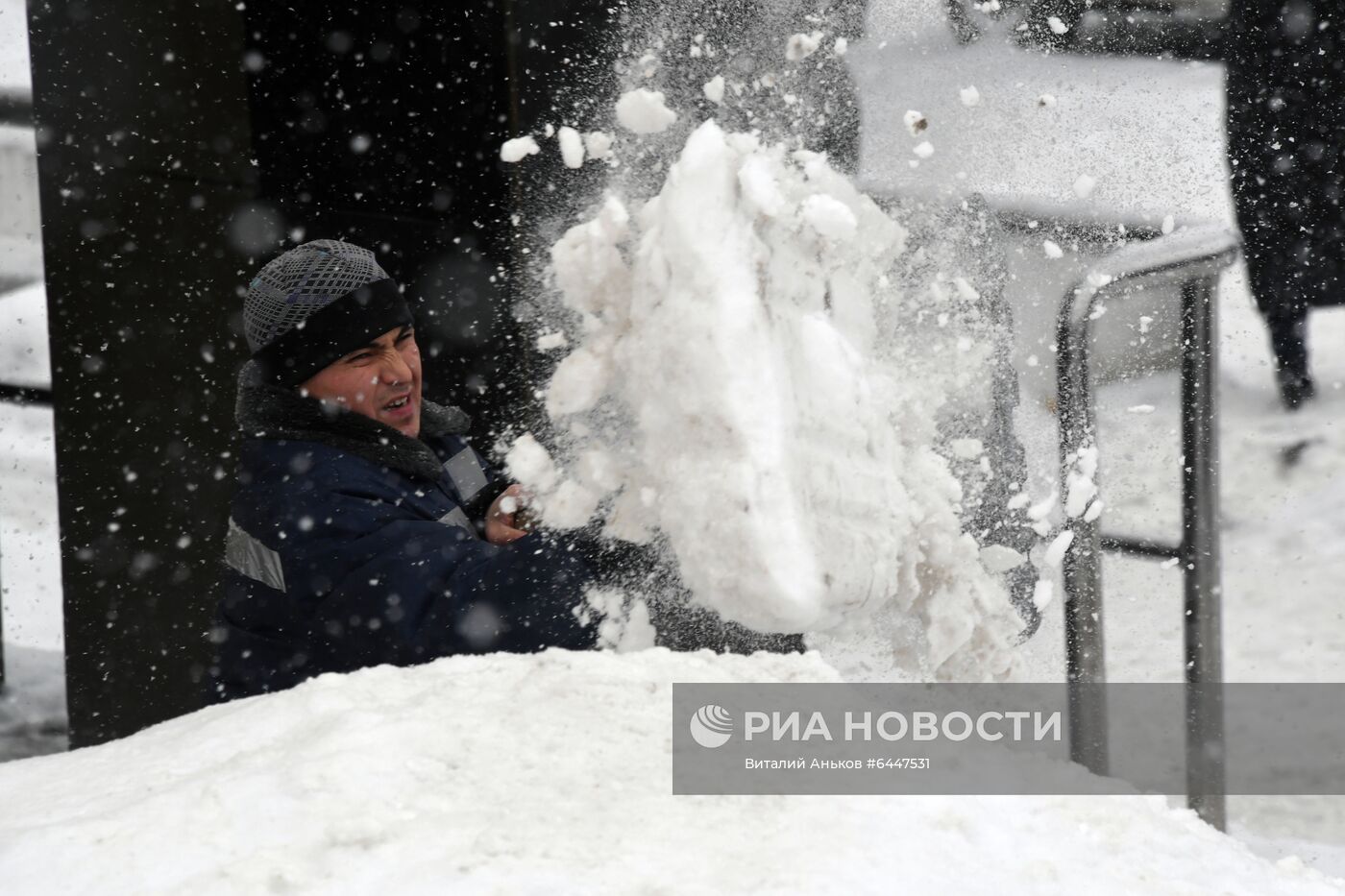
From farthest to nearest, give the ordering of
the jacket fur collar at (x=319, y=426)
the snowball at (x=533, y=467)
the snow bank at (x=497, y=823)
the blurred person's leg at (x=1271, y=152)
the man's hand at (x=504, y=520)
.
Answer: the blurred person's leg at (x=1271, y=152) → the man's hand at (x=504, y=520) → the jacket fur collar at (x=319, y=426) → the snowball at (x=533, y=467) → the snow bank at (x=497, y=823)

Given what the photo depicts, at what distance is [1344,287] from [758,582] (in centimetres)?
468

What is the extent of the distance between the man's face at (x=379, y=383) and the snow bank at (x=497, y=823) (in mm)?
889

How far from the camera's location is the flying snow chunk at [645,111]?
1.69 metres

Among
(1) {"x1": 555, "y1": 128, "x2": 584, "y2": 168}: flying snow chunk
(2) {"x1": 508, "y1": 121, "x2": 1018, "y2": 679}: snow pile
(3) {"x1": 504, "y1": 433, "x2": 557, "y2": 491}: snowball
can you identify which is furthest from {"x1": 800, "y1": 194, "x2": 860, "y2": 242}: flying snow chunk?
(3) {"x1": 504, "y1": 433, "x2": 557, "y2": 491}: snowball

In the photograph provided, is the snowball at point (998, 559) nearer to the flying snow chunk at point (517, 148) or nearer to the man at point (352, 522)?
the man at point (352, 522)

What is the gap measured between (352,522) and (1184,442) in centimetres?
150

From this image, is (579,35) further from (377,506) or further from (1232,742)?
(1232,742)

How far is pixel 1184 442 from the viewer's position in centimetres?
208

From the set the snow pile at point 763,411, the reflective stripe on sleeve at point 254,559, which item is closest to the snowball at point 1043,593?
the snow pile at point 763,411

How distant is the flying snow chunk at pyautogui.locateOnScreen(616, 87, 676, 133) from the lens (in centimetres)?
169

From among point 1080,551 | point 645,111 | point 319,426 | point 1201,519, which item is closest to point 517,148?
point 645,111

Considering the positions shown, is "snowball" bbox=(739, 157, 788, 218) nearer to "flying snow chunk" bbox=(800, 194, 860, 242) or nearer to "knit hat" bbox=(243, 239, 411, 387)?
"flying snow chunk" bbox=(800, 194, 860, 242)

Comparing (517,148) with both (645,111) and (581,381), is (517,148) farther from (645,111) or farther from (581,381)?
(581,381)

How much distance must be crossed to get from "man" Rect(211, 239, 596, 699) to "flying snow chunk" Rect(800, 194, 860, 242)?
0.64 metres
